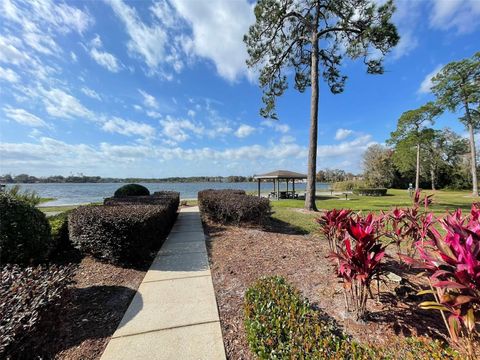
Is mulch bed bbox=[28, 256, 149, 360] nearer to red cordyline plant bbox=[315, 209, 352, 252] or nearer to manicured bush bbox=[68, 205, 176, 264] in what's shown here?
manicured bush bbox=[68, 205, 176, 264]

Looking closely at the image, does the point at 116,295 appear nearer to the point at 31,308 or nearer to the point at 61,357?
the point at 61,357

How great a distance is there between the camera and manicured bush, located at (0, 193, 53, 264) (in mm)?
3879

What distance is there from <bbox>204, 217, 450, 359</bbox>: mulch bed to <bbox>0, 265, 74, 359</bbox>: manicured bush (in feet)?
6.02

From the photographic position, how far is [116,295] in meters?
3.40

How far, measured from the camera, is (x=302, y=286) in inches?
139

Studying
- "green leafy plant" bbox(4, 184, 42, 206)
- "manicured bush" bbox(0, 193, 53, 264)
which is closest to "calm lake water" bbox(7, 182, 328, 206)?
"green leafy plant" bbox(4, 184, 42, 206)

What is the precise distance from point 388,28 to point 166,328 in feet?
43.9

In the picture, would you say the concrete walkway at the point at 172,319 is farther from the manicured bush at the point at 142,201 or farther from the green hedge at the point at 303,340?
the manicured bush at the point at 142,201

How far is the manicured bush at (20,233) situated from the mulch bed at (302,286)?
3.38 m

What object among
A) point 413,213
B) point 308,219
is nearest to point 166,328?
point 413,213

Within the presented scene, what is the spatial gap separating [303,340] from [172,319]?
1.63 meters

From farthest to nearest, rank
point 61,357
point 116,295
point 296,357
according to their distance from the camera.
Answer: point 116,295, point 61,357, point 296,357

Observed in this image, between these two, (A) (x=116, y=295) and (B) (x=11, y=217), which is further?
(B) (x=11, y=217)

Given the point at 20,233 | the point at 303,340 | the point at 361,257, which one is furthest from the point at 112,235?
the point at 361,257
